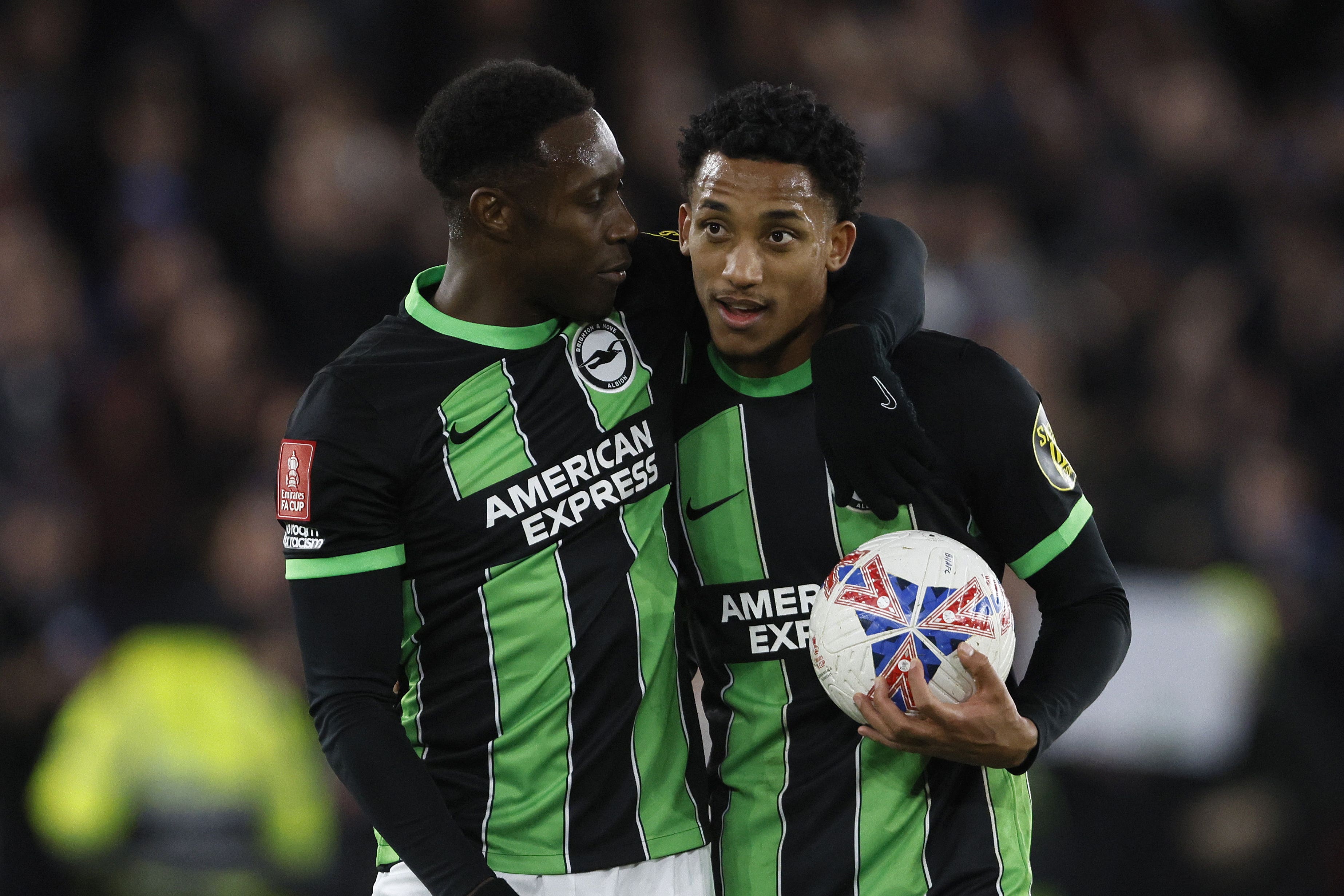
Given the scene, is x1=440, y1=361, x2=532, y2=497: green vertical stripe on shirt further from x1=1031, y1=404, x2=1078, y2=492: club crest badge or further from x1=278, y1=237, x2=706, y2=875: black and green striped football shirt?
x1=1031, y1=404, x2=1078, y2=492: club crest badge

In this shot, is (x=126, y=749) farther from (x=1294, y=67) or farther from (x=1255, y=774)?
(x=1294, y=67)

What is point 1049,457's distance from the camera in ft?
9.03

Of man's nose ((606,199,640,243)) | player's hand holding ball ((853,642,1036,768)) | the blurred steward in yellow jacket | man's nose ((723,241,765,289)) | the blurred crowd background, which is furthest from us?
the blurred crowd background

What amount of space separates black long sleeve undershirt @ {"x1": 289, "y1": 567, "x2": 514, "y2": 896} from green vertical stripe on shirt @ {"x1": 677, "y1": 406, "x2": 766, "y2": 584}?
0.57 meters

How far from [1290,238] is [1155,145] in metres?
0.81

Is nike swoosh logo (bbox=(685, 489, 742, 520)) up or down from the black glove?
down

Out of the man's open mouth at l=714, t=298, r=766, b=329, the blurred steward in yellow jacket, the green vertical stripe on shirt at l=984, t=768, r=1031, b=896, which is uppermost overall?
the man's open mouth at l=714, t=298, r=766, b=329

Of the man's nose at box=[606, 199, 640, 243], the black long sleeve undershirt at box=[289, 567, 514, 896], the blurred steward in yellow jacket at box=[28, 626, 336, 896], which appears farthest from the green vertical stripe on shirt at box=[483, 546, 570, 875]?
the blurred steward in yellow jacket at box=[28, 626, 336, 896]

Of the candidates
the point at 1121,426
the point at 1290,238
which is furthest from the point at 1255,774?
the point at 1290,238

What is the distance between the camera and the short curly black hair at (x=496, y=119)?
275cm

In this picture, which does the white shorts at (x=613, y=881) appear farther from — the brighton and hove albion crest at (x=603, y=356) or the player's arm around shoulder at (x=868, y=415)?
the brighton and hove albion crest at (x=603, y=356)

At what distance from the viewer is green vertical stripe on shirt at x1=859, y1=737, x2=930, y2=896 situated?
274cm

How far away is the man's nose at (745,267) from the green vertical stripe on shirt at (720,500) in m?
0.29

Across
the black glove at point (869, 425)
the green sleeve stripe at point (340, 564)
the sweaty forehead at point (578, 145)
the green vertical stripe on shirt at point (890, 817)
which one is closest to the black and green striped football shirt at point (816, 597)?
the green vertical stripe on shirt at point (890, 817)
